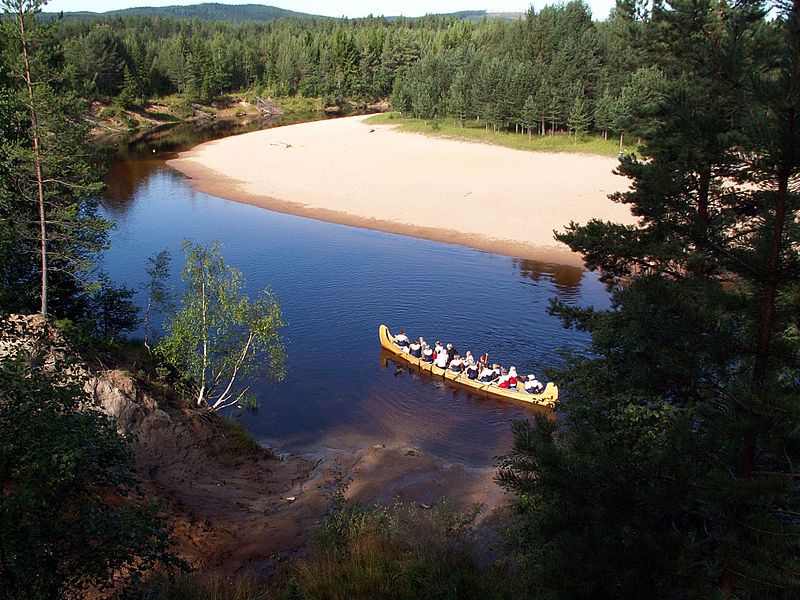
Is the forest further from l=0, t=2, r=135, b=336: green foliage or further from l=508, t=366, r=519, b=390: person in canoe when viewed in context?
l=508, t=366, r=519, b=390: person in canoe

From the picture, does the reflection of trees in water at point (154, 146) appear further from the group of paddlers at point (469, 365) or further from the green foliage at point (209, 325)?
the group of paddlers at point (469, 365)

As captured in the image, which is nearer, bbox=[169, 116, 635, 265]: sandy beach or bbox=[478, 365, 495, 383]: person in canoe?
bbox=[478, 365, 495, 383]: person in canoe

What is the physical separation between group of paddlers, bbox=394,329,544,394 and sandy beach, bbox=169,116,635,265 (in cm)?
1418

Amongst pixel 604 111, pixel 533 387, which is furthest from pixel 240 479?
pixel 604 111

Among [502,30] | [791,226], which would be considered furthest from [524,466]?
[502,30]

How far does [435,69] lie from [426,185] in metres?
46.3

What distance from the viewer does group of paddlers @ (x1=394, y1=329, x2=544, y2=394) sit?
960 inches

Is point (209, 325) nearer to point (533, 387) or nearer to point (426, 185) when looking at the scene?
point (533, 387)

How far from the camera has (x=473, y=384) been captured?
25.1 m

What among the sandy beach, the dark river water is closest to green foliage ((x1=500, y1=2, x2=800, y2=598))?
the dark river water

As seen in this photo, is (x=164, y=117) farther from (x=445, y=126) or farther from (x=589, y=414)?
(x=589, y=414)

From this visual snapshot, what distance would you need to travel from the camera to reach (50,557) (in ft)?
22.8

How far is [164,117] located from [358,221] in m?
71.1

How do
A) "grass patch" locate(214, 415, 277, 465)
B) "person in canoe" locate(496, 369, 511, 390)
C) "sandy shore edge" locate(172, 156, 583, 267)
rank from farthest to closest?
1. "sandy shore edge" locate(172, 156, 583, 267)
2. "person in canoe" locate(496, 369, 511, 390)
3. "grass patch" locate(214, 415, 277, 465)
